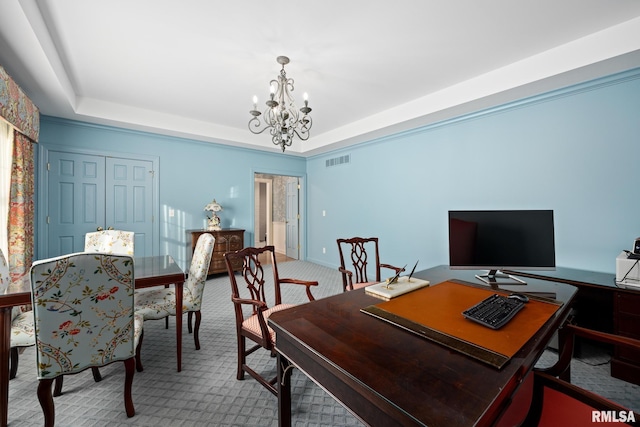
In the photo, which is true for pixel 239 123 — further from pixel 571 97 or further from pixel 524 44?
pixel 571 97

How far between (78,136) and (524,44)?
571 centimetres

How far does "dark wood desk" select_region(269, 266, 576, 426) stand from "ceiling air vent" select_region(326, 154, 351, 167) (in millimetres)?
4181

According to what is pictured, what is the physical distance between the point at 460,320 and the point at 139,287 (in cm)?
209

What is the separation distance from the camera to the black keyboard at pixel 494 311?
3.71ft

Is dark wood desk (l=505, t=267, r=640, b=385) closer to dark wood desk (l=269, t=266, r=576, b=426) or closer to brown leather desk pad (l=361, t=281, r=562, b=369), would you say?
brown leather desk pad (l=361, t=281, r=562, b=369)

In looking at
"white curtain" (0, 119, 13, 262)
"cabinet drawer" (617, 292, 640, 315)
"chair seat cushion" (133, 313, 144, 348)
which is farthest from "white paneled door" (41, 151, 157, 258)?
"cabinet drawer" (617, 292, 640, 315)

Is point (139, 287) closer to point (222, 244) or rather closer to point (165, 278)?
point (165, 278)

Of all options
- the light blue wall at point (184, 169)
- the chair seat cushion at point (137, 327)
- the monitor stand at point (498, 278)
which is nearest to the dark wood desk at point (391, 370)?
the monitor stand at point (498, 278)

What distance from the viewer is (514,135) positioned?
306cm

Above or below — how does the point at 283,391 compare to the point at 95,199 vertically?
below

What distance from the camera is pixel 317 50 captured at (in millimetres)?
2465

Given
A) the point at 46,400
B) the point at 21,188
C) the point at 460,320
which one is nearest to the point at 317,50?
the point at 460,320

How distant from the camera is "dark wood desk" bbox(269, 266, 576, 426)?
0.69m

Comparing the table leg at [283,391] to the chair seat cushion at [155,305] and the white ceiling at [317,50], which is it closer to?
the chair seat cushion at [155,305]
